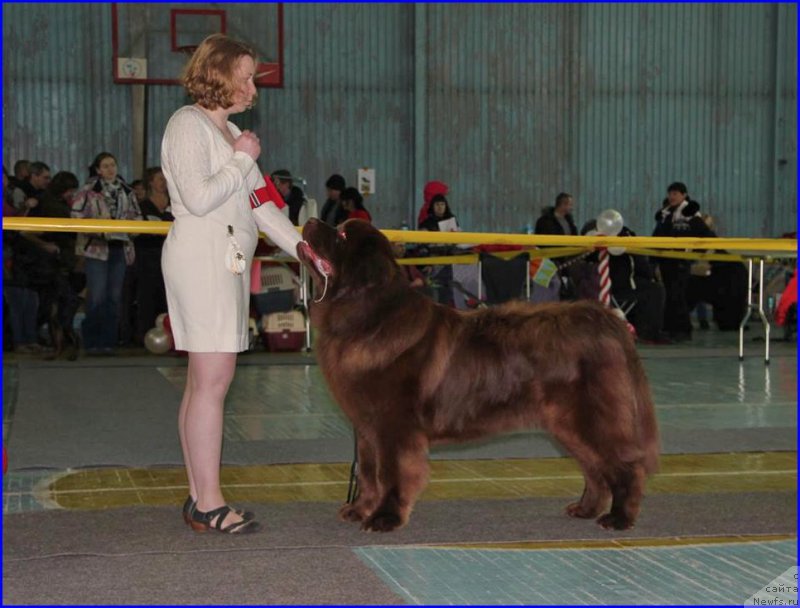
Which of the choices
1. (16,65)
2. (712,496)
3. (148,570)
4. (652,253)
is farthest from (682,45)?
(148,570)

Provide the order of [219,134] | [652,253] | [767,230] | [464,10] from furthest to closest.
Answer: [767,230]
[464,10]
[652,253]
[219,134]

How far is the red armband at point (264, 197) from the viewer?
159 inches

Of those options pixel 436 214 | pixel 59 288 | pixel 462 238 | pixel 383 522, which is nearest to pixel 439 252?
pixel 436 214

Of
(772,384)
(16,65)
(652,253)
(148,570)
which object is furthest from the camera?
(16,65)

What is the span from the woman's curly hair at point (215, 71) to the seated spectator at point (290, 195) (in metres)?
7.19

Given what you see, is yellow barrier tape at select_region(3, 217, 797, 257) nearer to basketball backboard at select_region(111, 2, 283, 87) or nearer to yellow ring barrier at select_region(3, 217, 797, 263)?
yellow ring barrier at select_region(3, 217, 797, 263)

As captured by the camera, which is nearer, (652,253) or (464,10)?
(652,253)

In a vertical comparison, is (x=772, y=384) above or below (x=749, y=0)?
below

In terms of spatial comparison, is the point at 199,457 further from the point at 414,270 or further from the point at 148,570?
the point at 414,270

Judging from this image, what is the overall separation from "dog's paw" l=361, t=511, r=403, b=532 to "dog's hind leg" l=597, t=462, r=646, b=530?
74 centimetres

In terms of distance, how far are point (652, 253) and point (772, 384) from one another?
2927mm

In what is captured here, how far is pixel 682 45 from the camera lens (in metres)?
18.4

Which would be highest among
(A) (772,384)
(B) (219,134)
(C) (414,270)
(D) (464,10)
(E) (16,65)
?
(D) (464,10)

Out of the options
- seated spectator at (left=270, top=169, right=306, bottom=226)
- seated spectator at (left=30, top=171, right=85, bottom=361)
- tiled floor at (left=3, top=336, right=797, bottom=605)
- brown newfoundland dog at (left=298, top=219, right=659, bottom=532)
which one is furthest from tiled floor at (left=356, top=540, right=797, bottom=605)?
seated spectator at (left=270, top=169, right=306, bottom=226)
